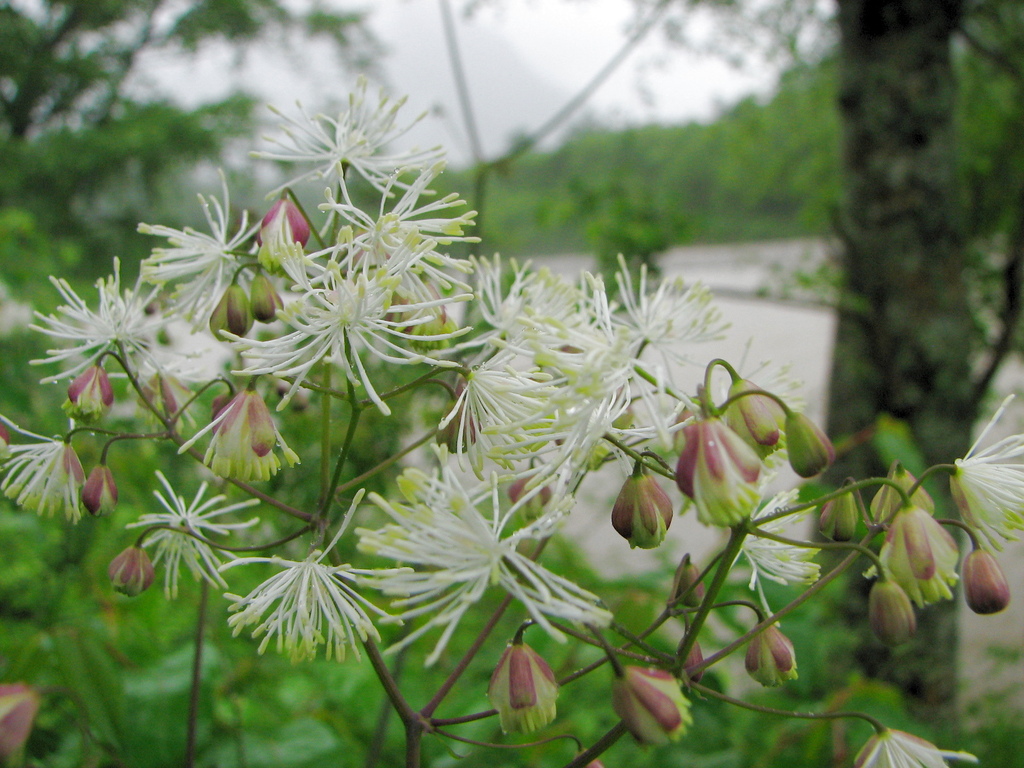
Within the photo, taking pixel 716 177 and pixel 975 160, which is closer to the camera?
pixel 975 160

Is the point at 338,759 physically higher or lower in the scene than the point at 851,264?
lower

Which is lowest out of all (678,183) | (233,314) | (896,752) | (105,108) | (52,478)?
(896,752)

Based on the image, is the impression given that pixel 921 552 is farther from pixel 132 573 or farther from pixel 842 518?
pixel 132 573

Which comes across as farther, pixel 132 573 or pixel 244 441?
pixel 132 573

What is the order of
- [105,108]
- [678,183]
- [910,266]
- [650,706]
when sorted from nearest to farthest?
[650,706], [910,266], [678,183], [105,108]

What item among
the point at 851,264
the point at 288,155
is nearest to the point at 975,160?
the point at 851,264

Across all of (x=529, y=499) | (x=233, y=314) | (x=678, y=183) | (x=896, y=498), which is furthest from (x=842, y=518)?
(x=678, y=183)

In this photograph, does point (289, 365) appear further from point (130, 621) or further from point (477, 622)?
point (477, 622)

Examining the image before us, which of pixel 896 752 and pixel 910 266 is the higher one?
pixel 910 266
